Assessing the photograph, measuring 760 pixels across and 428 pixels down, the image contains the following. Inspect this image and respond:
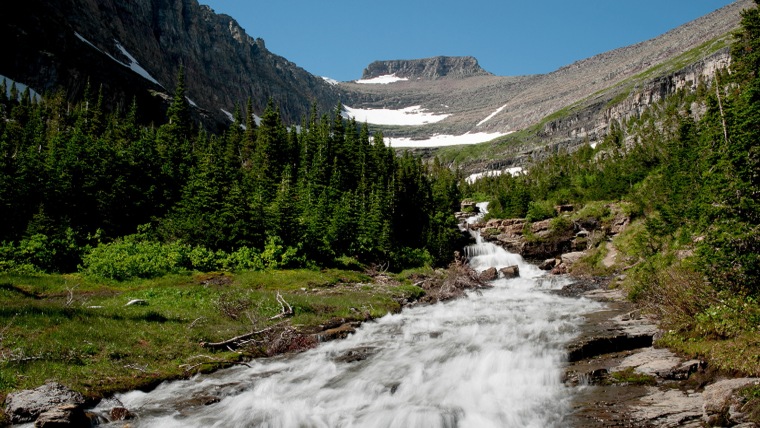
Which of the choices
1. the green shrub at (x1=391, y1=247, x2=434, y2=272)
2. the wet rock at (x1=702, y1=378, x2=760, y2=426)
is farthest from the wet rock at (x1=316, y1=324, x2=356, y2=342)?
the green shrub at (x1=391, y1=247, x2=434, y2=272)

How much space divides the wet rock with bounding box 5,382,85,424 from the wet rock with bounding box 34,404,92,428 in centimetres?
14

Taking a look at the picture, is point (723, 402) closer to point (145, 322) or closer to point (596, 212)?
point (145, 322)

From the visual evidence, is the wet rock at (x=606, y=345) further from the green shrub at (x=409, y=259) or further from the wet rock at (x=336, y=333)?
the green shrub at (x=409, y=259)

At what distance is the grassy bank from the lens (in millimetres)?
11367

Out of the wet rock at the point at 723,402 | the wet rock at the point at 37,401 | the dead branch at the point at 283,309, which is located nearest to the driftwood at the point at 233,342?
the dead branch at the point at 283,309

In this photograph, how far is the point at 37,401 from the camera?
897 centimetres

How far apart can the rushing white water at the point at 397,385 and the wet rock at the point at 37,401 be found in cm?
143

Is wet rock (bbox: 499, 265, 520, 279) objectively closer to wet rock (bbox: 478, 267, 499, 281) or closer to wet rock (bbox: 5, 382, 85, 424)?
wet rock (bbox: 478, 267, 499, 281)

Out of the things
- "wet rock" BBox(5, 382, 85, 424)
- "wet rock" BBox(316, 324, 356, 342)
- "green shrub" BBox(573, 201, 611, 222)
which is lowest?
"wet rock" BBox(316, 324, 356, 342)

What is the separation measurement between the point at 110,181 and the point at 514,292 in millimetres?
36870

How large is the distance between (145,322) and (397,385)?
9960 mm

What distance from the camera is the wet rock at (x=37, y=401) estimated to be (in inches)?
344

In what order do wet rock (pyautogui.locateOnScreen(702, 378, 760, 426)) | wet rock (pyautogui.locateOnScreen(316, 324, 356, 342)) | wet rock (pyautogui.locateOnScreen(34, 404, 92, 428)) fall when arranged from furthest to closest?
wet rock (pyautogui.locateOnScreen(316, 324, 356, 342)) → wet rock (pyautogui.locateOnScreen(702, 378, 760, 426)) → wet rock (pyautogui.locateOnScreen(34, 404, 92, 428))

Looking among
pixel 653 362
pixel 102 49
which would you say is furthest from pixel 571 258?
pixel 102 49
